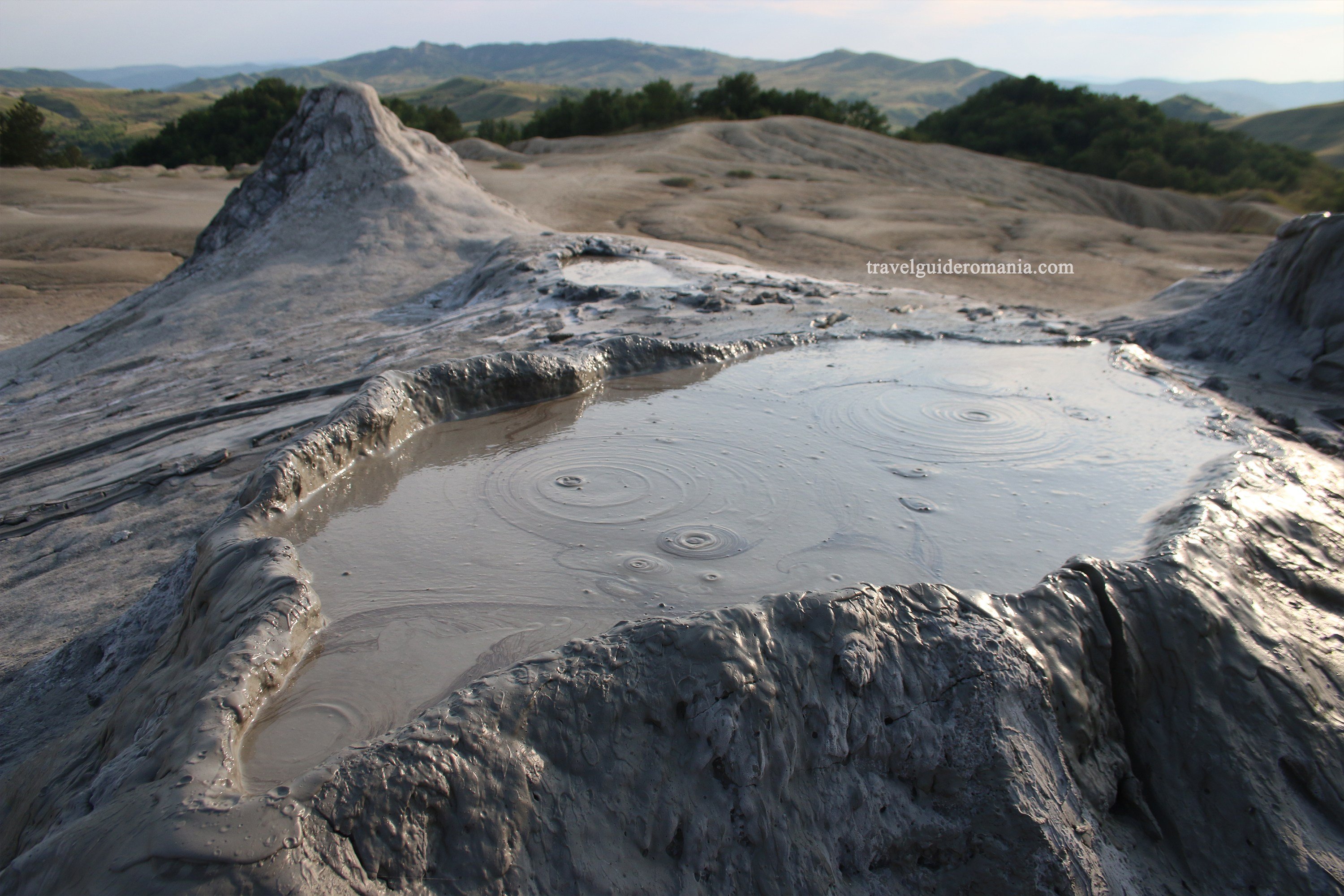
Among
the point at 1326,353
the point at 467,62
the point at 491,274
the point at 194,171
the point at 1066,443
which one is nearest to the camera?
the point at 1066,443

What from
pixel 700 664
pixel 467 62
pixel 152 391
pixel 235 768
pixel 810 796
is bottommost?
pixel 152 391

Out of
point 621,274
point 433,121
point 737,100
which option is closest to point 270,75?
point 433,121

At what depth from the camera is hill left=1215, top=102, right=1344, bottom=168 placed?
32.1 metres

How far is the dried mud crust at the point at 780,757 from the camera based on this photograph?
1.22 meters

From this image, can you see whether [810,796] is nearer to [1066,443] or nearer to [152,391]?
[1066,443]

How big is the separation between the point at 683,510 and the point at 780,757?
3.37ft

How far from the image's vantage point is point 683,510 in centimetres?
243

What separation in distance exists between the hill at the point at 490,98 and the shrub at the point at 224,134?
28.4 metres

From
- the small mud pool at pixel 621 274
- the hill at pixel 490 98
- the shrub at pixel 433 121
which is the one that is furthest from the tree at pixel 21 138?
the hill at pixel 490 98

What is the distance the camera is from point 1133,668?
6.03ft

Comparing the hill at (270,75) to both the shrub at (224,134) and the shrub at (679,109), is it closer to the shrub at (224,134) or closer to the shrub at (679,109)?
the shrub at (224,134)

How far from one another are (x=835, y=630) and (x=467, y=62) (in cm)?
17079

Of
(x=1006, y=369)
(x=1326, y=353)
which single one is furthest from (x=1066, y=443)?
(x=1326, y=353)

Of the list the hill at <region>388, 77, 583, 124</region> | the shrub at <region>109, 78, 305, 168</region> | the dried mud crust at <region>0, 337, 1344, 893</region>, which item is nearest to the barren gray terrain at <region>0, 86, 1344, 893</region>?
the dried mud crust at <region>0, 337, 1344, 893</region>
